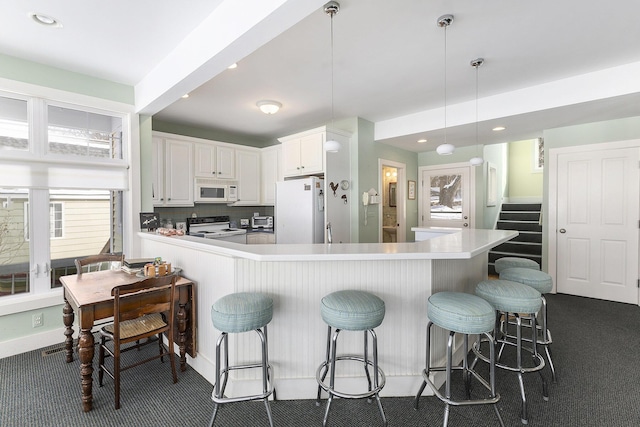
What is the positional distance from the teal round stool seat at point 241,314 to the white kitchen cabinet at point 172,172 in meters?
2.96

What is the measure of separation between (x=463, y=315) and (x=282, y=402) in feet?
4.35

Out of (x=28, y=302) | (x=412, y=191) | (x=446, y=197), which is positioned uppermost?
(x=412, y=191)

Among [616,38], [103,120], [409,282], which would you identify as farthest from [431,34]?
[103,120]

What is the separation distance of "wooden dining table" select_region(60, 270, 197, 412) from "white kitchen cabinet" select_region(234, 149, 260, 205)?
9.03 ft

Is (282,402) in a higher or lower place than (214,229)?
lower

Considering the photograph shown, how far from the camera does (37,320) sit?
9.14ft

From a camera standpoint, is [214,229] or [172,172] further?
[214,229]

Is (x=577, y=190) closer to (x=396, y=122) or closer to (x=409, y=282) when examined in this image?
(x=396, y=122)

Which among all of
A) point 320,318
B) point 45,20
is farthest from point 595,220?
point 45,20

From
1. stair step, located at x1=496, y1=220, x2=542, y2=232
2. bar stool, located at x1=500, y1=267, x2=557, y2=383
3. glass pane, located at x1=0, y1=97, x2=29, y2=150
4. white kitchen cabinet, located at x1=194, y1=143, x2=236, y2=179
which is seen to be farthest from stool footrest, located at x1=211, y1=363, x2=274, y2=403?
stair step, located at x1=496, y1=220, x2=542, y2=232

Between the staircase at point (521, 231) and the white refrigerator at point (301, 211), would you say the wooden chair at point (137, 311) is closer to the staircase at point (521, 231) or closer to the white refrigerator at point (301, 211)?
the white refrigerator at point (301, 211)

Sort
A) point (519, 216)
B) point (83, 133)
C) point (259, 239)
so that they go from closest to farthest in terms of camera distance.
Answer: point (83, 133) < point (259, 239) < point (519, 216)

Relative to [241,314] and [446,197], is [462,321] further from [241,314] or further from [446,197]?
[446,197]

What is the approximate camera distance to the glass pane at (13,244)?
2.69 metres
